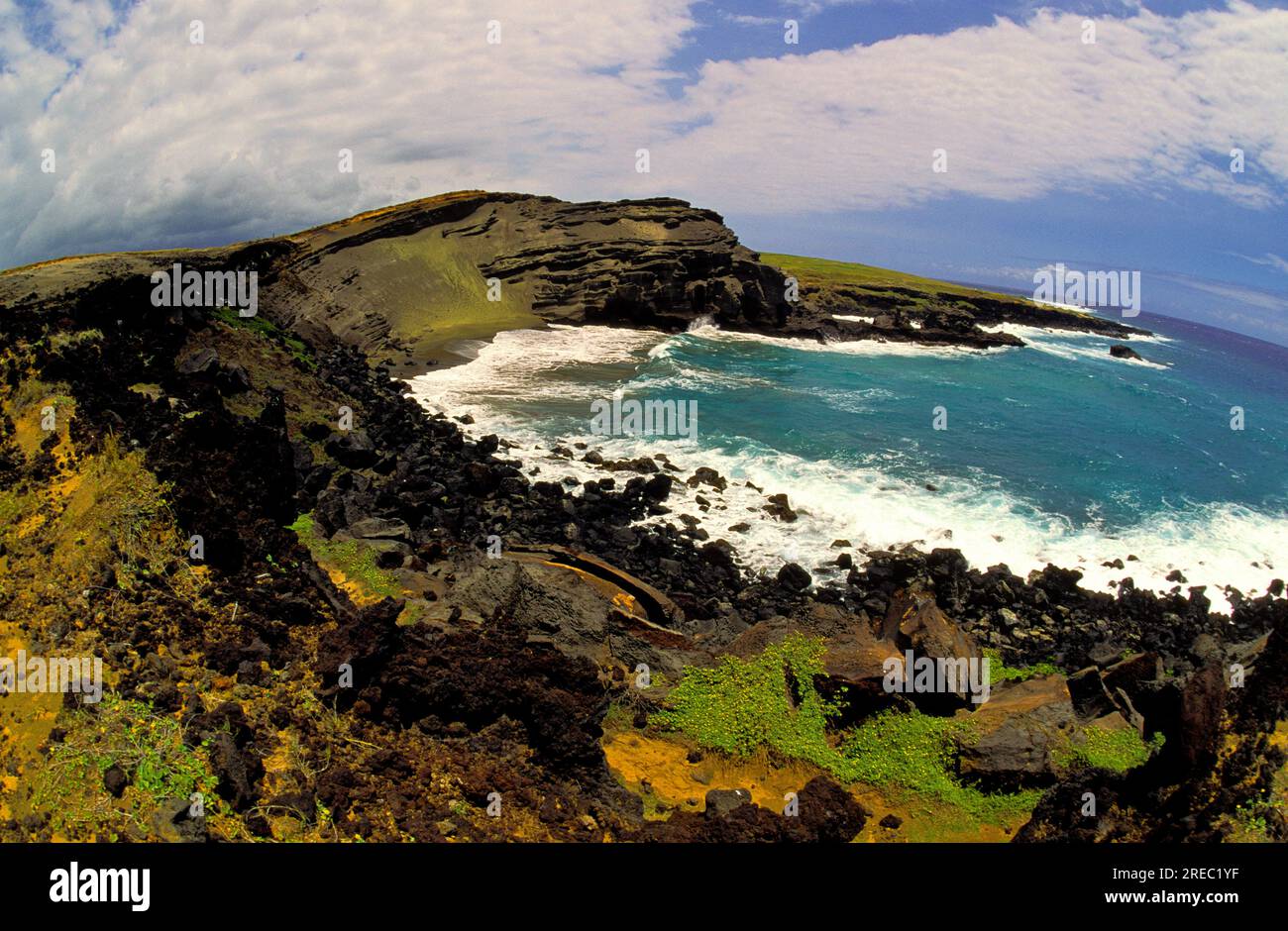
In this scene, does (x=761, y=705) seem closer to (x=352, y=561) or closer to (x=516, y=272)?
(x=352, y=561)

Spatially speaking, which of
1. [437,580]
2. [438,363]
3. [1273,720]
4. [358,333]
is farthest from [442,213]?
[1273,720]

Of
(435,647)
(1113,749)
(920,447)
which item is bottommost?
(1113,749)

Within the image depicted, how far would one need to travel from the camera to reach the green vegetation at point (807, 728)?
31.8ft

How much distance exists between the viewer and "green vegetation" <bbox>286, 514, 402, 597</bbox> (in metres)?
13.0

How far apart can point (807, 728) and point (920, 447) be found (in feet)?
78.2

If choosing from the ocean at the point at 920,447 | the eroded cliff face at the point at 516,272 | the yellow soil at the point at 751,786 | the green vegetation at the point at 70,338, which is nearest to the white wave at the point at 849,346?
the ocean at the point at 920,447

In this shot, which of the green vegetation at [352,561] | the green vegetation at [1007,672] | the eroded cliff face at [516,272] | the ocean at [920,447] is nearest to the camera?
the green vegetation at [352,561]

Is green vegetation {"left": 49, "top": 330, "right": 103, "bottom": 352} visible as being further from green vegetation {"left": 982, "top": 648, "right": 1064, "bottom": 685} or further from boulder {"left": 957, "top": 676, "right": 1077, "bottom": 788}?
green vegetation {"left": 982, "top": 648, "right": 1064, "bottom": 685}

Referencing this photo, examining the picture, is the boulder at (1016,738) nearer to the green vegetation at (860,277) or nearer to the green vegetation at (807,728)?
the green vegetation at (807,728)

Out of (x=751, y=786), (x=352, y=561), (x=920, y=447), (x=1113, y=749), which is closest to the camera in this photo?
(x=751, y=786)

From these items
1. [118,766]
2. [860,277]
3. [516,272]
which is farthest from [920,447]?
[860,277]

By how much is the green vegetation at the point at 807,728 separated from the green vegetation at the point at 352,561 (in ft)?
18.8

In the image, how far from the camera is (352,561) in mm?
13781

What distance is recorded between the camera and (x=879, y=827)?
9055 millimetres
